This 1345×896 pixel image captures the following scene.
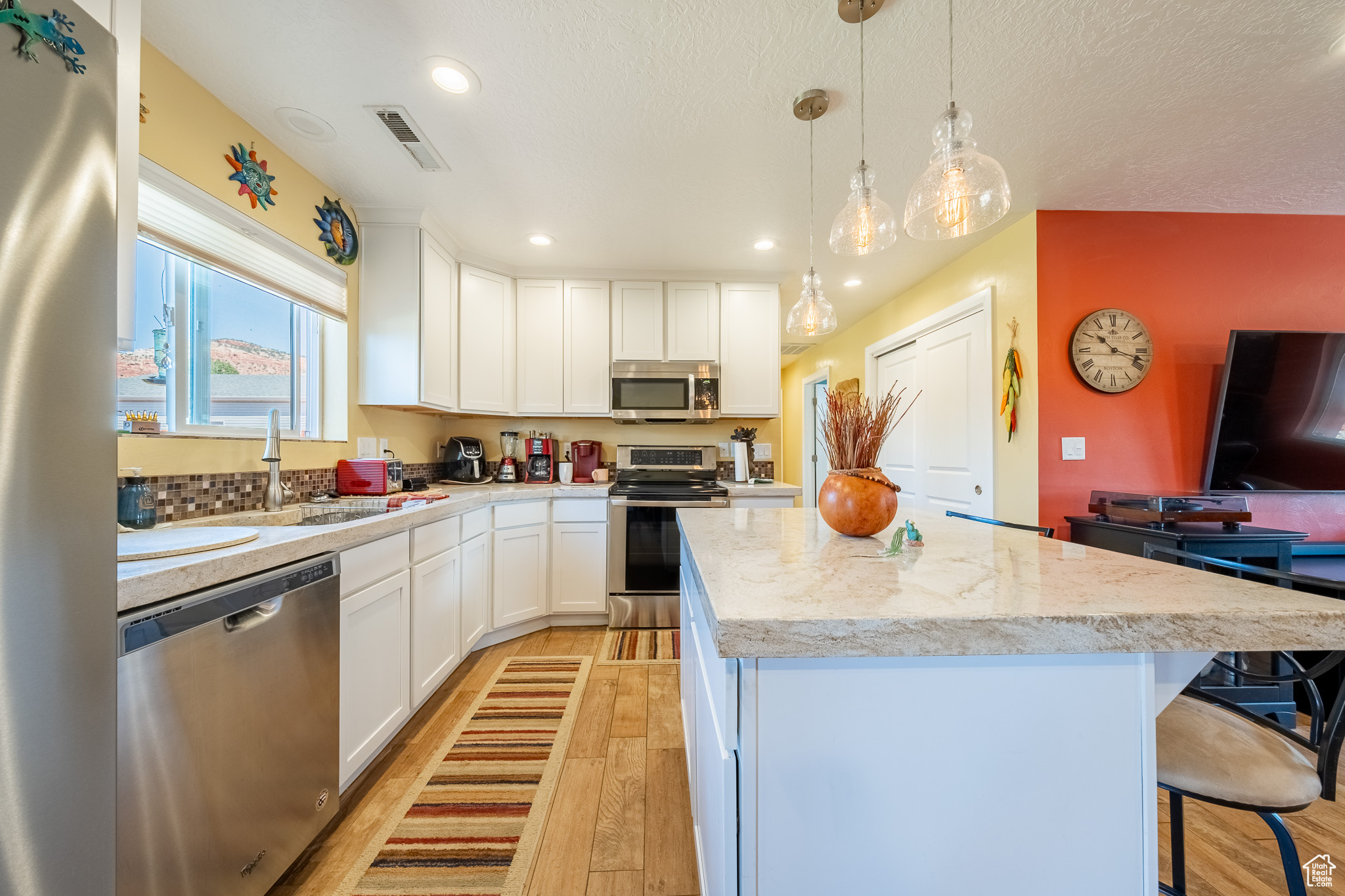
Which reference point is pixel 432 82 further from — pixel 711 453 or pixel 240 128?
pixel 711 453

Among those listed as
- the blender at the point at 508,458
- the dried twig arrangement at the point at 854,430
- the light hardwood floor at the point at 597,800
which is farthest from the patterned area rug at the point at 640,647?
the dried twig arrangement at the point at 854,430

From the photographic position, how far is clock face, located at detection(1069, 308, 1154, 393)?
242 cm

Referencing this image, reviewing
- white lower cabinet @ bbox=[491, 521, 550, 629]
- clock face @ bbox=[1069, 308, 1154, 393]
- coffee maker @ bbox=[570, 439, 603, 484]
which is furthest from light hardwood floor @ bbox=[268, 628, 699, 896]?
clock face @ bbox=[1069, 308, 1154, 393]

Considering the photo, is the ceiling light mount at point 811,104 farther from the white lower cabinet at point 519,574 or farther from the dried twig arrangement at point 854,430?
the white lower cabinet at point 519,574

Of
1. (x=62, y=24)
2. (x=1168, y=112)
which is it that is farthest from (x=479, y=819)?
(x=1168, y=112)

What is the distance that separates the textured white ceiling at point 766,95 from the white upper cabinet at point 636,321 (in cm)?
85

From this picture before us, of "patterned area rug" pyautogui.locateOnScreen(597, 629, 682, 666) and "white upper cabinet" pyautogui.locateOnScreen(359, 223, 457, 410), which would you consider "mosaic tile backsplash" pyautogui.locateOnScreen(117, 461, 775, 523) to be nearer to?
"white upper cabinet" pyautogui.locateOnScreen(359, 223, 457, 410)

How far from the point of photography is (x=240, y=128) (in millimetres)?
1857

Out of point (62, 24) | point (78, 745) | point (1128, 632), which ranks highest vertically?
point (62, 24)

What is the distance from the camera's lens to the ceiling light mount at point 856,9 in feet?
4.35

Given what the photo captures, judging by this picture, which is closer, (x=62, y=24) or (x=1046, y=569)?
(x=62, y=24)

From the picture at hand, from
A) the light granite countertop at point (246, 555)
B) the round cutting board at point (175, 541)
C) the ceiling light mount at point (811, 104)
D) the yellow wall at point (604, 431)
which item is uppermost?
the ceiling light mount at point (811, 104)

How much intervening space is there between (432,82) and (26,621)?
1.79 meters
